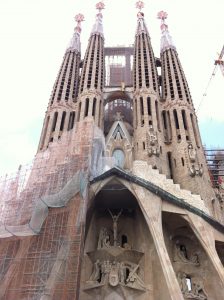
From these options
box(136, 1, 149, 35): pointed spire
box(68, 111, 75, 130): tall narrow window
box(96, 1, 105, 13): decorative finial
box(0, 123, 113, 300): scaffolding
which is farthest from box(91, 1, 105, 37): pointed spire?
box(0, 123, 113, 300): scaffolding

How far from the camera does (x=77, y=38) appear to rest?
3167cm

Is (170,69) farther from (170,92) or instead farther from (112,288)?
(112,288)

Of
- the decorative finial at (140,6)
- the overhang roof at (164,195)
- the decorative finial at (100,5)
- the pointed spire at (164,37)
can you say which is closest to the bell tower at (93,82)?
the decorative finial at (140,6)

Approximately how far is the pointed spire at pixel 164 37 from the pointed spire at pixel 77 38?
24.9 ft

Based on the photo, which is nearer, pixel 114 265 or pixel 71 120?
pixel 114 265

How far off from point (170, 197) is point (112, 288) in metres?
4.69

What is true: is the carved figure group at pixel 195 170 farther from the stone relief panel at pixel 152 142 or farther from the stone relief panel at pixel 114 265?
the stone relief panel at pixel 114 265

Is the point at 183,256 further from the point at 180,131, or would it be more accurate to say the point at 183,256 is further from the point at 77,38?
the point at 77,38

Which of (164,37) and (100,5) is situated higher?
(100,5)

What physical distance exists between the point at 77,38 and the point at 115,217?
20.7 metres

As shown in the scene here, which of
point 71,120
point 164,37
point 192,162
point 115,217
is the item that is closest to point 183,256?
point 115,217

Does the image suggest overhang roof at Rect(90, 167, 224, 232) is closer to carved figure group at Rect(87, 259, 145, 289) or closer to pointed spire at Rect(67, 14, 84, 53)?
carved figure group at Rect(87, 259, 145, 289)

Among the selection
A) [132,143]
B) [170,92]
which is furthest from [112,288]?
[170,92]

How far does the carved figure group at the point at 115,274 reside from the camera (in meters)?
14.6
